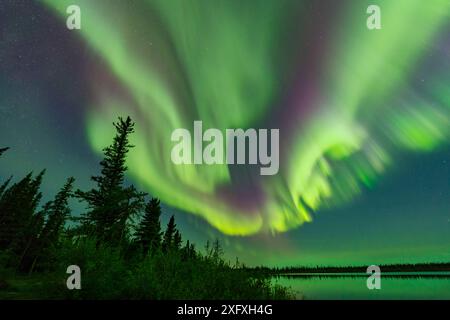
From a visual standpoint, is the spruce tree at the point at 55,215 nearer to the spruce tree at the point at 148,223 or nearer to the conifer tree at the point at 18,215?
the conifer tree at the point at 18,215

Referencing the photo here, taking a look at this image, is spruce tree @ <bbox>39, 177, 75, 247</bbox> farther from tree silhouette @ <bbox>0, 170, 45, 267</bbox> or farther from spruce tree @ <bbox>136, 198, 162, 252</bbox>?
spruce tree @ <bbox>136, 198, 162, 252</bbox>

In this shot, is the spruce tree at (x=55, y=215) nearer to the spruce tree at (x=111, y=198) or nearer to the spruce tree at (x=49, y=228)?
the spruce tree at (x=49, y=228)

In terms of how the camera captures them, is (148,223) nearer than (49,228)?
Yes

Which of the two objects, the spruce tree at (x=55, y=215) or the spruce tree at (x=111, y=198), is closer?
the spruce tree at (x=111, y=198)

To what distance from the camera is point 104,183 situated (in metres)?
26.3

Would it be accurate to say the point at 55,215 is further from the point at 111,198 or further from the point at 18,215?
the point at 111,198

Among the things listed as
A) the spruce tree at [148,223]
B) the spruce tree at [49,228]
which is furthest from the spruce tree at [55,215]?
the spruce tree at [148,223]

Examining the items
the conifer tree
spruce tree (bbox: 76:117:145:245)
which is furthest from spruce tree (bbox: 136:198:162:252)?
the conifer tree

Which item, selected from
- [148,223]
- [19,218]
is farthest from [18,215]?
[148,223]

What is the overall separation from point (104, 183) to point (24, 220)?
2635cm
